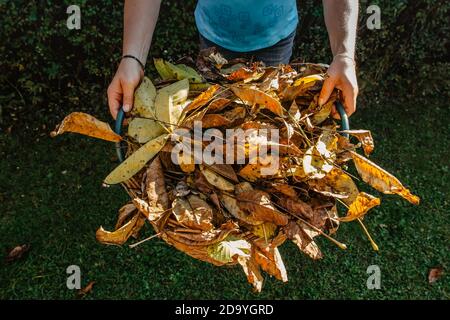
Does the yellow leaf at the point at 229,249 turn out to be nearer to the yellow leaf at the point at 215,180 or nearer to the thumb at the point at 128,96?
the yellow leaf at the point at 215,180

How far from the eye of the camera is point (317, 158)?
4.66ft

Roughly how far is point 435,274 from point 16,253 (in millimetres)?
2146

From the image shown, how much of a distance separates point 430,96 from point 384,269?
4.84ft

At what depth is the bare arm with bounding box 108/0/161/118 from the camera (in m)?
1.54

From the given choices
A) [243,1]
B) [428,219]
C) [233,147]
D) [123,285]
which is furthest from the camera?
[428,219]

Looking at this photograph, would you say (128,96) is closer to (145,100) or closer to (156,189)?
(145,100)

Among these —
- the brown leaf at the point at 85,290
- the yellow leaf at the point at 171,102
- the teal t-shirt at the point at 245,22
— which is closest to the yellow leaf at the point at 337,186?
the yellow leaf at the point at 171,102

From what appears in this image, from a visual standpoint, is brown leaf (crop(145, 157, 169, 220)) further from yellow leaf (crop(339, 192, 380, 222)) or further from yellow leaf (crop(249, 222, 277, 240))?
yellow leaf (crop(339, 192, 380, 222))

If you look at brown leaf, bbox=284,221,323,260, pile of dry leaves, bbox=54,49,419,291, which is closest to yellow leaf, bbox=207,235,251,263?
pile of dry leaves, bbox=54,49,419,291

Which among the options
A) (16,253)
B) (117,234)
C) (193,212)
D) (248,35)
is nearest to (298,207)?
(193,212)

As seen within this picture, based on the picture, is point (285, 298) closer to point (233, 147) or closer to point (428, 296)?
point (428, 296)

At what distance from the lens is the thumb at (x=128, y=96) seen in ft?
5.00

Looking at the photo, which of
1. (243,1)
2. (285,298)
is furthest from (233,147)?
(285,298)

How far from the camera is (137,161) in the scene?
56.4 inches
